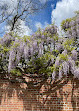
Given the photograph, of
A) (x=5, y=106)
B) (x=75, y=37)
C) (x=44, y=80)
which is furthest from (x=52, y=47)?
(x=5, y=106)

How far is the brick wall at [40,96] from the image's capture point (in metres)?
4.30

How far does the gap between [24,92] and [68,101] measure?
5.50 feet

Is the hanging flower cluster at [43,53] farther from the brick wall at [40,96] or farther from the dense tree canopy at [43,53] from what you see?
the brick wall at [40,96]

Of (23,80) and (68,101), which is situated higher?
(23,80)

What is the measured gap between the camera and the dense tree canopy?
11.8 ft

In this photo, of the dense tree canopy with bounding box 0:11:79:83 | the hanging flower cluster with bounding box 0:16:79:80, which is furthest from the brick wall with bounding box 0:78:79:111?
the hanging flower cluster with bounding box 0:16:79:80

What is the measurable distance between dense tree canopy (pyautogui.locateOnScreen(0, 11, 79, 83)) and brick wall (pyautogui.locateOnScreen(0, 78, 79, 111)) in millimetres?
389

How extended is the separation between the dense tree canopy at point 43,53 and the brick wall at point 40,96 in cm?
39

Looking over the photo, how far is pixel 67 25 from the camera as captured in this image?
16.8 ft

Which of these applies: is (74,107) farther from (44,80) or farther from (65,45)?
(65,45)

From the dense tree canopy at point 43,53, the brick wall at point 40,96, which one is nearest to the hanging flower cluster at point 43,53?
the dense tree canopy at point 43,53

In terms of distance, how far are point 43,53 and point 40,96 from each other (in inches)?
64.6

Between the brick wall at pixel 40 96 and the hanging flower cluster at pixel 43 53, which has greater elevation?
the hanging flower cluster at pixel 43 53

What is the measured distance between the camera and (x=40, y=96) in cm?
443
